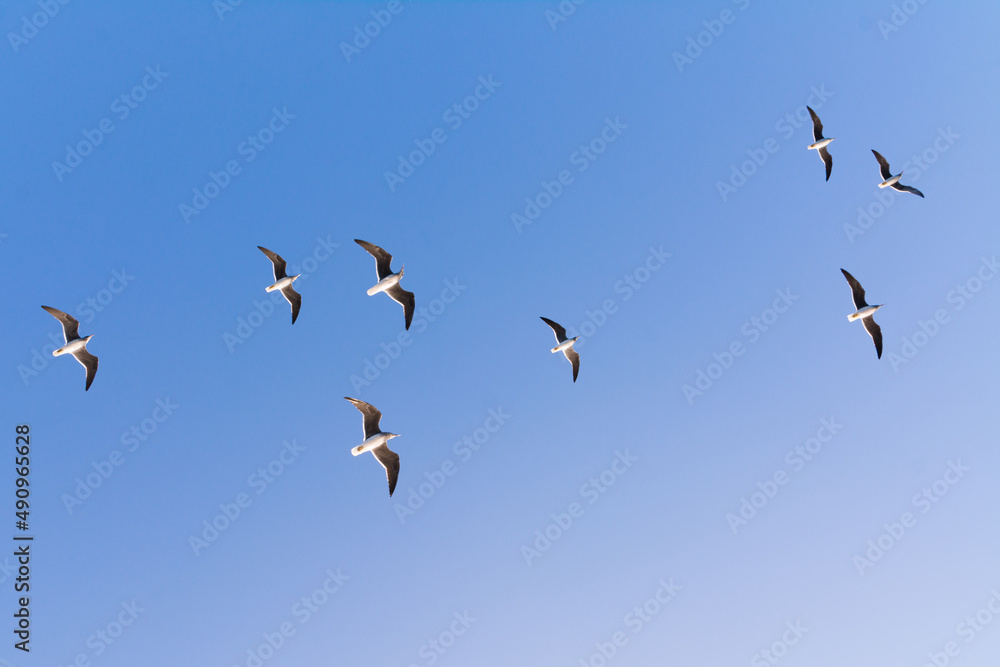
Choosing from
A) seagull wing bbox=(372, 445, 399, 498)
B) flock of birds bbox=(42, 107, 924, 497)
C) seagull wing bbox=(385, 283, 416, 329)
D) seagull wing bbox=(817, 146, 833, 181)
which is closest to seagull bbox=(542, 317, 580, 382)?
flock of birds bbox=(42, 107, 924, 497)

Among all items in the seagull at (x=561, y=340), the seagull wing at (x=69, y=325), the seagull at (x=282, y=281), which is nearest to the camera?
the seagull wing at (x=69, y=325)

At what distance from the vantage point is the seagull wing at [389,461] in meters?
35.5

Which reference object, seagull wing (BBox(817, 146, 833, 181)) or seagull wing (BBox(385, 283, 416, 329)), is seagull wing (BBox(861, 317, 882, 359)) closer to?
seagull wing (BBox(817, 146, 833, 181))

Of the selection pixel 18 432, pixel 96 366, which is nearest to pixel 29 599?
pixel 18 432

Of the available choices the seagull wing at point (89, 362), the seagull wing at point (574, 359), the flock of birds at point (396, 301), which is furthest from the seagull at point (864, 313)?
the seagull wing at point (89, 362)

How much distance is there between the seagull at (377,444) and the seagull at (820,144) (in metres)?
28.1

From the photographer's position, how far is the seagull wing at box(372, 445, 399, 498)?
116ft

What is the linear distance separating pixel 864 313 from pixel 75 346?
128 ft

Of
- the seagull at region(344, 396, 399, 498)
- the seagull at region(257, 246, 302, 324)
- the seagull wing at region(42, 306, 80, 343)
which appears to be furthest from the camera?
the seagull at region(257, 246, 302, 324)

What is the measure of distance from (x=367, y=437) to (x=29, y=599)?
15996mm

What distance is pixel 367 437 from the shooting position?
35250mm

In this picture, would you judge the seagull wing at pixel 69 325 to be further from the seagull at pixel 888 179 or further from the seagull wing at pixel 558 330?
the seagull at pixel 888 179

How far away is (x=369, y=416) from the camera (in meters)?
35.3

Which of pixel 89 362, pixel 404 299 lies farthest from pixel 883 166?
pixel 89 362
